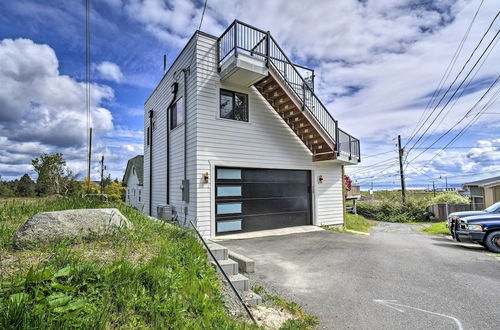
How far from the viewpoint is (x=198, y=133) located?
7.73 m

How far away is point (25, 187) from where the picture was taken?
51.0 ft

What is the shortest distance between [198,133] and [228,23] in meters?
3.55

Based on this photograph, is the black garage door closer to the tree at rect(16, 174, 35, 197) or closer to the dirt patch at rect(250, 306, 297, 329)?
the dirt patch at rect(250, 306, 297, 329)

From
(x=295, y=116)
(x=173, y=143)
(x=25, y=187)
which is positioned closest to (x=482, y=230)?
(x=295, y=116)

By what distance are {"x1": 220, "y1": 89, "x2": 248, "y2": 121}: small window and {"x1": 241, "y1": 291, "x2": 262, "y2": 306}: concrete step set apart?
5.94 m

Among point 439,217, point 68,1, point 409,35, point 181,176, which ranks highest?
point 409,35

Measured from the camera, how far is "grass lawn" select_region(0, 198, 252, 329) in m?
1.90

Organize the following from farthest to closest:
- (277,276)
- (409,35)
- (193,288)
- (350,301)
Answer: (409,35) → (277,276) → (350,301) → (193,288)

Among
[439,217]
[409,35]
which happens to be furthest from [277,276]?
[439,217]

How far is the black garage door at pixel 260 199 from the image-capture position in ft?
26.6

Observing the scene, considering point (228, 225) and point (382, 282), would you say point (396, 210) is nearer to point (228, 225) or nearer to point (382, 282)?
point (228, 225)

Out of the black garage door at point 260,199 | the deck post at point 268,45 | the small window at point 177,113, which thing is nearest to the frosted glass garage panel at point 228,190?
the black garage door at point 260,199

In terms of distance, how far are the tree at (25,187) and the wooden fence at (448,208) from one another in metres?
24.5

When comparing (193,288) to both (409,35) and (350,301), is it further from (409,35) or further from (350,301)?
(409,35)
